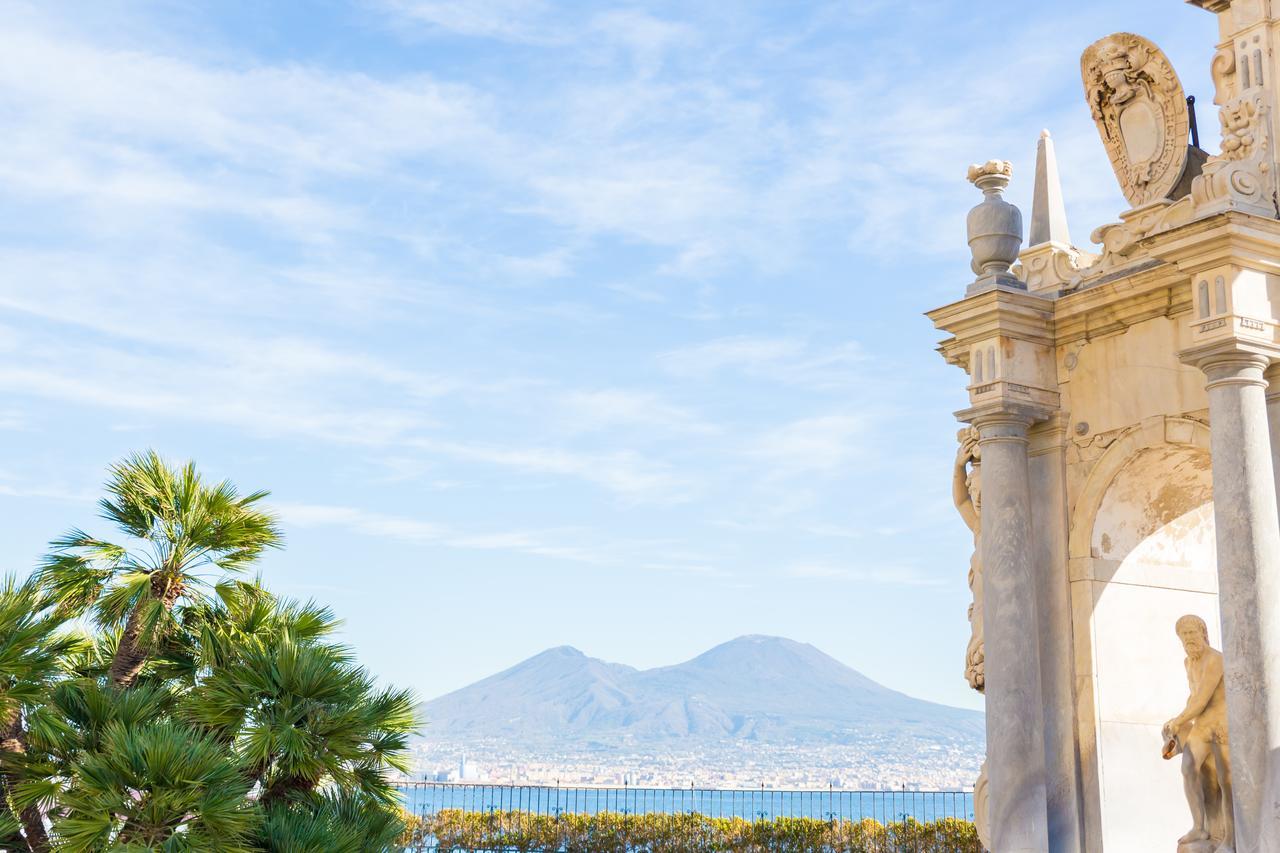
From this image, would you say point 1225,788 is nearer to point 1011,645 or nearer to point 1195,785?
point 1195,785

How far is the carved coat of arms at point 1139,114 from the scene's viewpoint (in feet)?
46.7

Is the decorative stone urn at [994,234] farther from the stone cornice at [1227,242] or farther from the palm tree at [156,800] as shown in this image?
the palm tree at [156,800]

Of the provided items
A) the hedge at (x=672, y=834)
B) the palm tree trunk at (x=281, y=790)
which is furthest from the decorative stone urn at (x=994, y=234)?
the hedge at (x=672, y=834)

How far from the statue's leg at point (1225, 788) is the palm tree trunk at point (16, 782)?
406 inches

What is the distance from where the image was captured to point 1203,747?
1304 centimetres

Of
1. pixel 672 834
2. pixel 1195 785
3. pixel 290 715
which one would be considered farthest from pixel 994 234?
pixel 672 834

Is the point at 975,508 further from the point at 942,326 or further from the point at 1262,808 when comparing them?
the point at 1262,808

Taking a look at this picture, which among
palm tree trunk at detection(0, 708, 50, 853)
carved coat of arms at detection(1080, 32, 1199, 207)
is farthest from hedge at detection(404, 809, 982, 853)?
palm tree trunk at detection(0, 708, 50, 853)

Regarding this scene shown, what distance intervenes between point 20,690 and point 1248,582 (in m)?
10.6

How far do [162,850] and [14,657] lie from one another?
100 inches

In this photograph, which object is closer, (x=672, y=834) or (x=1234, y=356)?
(x=1234, y=356)

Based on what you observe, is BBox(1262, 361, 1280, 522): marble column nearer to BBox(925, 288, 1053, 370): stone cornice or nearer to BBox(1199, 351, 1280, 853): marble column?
BBox(1199, 351, 1280, 853): marble column

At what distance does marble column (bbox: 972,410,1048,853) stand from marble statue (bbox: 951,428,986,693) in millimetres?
610

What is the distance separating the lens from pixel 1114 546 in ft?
47.5
